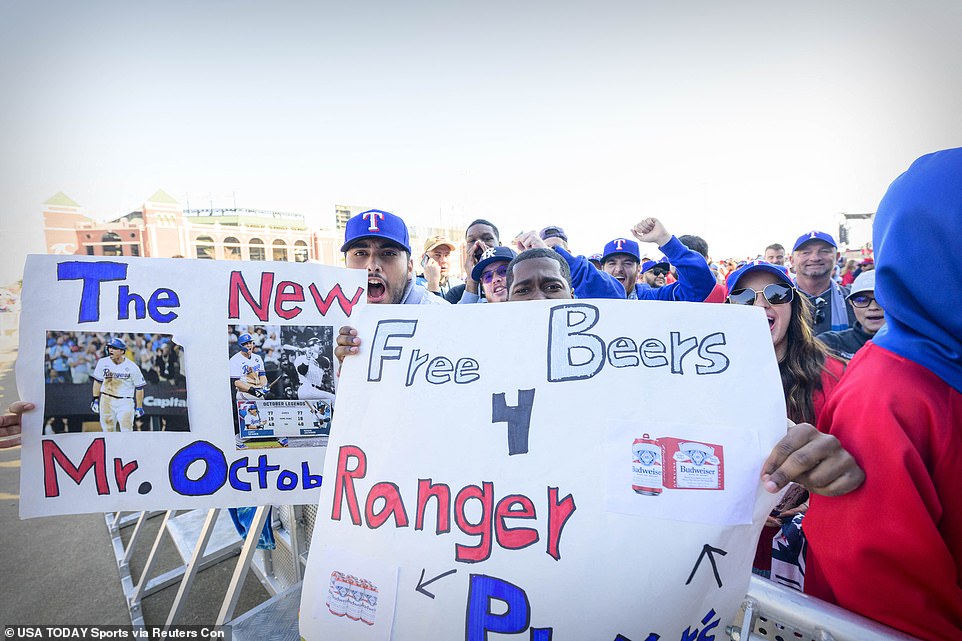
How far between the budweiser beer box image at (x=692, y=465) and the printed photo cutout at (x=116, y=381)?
1.71 metres

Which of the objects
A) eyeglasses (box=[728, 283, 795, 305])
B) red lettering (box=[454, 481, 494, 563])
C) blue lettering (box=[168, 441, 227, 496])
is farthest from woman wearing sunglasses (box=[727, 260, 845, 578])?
blue lettering (box=[168, 441, 227, 496])

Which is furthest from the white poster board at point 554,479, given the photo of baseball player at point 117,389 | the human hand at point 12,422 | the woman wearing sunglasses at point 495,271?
the woman wearing sunglasses at point 495,271

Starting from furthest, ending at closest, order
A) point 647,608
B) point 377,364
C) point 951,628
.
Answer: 1. point 377,364
2. point 647,608
3. point 951,628

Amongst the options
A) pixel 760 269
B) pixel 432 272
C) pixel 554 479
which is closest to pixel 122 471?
pixel 554 479

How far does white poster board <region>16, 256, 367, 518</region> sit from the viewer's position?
146cm

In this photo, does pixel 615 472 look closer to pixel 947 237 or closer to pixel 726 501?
pixel 726 501

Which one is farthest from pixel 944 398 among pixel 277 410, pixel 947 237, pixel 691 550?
pixel 277 410

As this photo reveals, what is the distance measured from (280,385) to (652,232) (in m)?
2.57

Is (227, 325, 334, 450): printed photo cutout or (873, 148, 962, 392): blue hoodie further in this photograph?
(227, 325, 334, 450): printed photo cutout

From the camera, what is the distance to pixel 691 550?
90 centimetres

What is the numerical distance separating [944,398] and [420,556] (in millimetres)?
1214

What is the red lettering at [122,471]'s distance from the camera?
148 cm

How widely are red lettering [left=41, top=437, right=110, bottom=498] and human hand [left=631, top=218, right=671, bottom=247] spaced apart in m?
3.20

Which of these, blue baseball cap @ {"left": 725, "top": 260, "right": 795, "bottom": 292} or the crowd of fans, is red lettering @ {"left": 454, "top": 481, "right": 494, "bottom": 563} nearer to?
the crowd of fans
